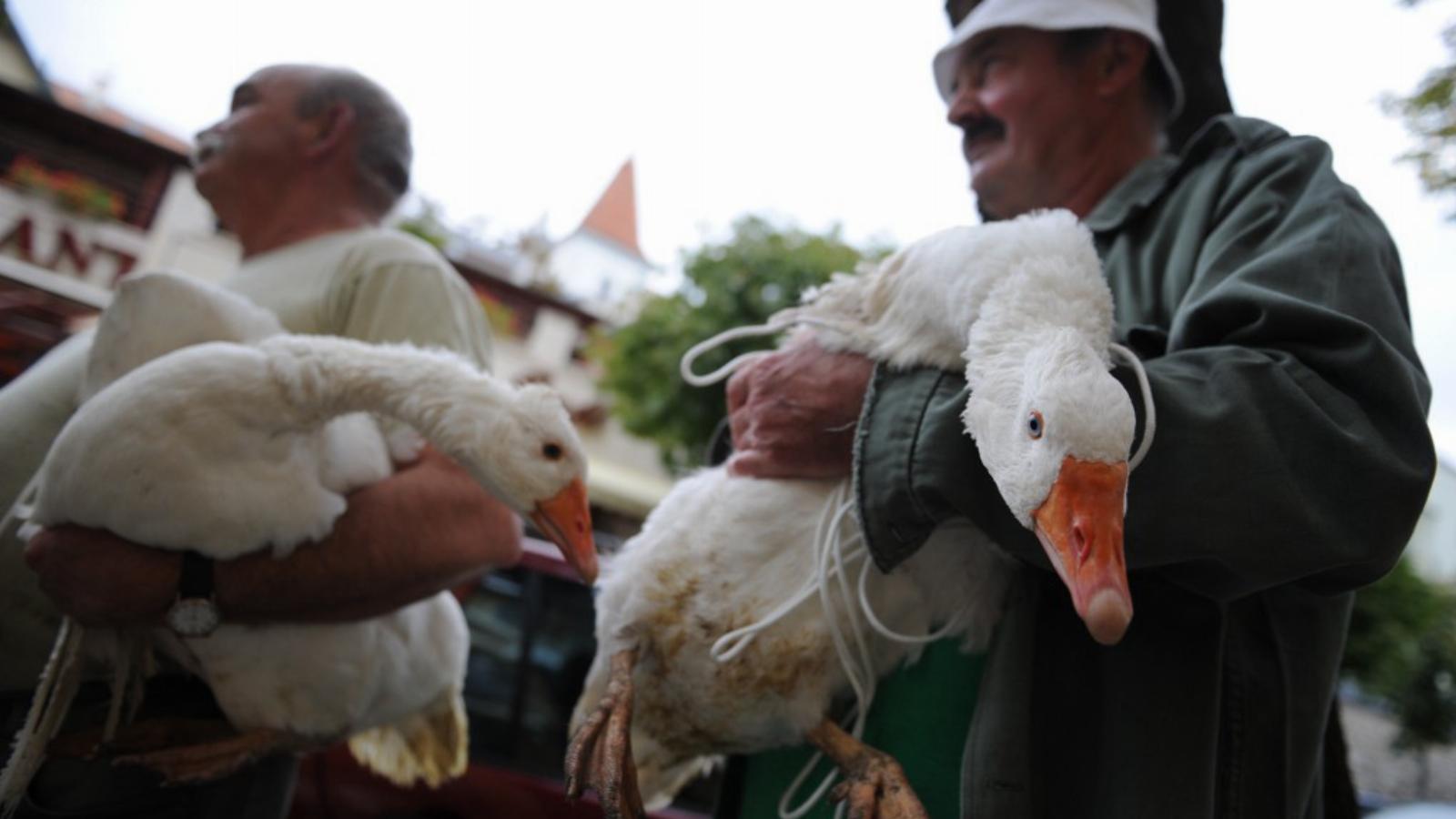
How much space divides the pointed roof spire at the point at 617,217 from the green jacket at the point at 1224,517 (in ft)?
22.2

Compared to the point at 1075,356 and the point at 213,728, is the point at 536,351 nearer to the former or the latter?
the point at 213,728

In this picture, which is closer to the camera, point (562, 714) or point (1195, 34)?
point (1195, 34)

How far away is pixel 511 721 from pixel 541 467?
2162mm

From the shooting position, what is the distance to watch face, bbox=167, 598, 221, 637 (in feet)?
4.72

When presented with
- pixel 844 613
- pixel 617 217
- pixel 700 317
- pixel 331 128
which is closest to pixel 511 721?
pixel 331 128

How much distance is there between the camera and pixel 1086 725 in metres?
1.11

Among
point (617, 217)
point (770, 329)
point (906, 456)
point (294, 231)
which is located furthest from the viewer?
point (617, 217)

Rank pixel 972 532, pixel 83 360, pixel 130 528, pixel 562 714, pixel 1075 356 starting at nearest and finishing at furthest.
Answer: pixel 1075 356 → pixel 972 532 → pixel 130 528 → pixel 83 360 → pixel 562 714

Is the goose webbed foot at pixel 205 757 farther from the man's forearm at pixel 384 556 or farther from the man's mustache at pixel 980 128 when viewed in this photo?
the man's mustache at pixel 980 128

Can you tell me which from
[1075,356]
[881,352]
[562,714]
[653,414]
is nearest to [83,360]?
[881,352]

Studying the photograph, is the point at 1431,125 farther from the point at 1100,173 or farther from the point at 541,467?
the point at 541,467

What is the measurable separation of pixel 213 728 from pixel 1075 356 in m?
1.68

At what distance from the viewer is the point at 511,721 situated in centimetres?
329

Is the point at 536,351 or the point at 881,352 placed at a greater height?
the point at 881,352
